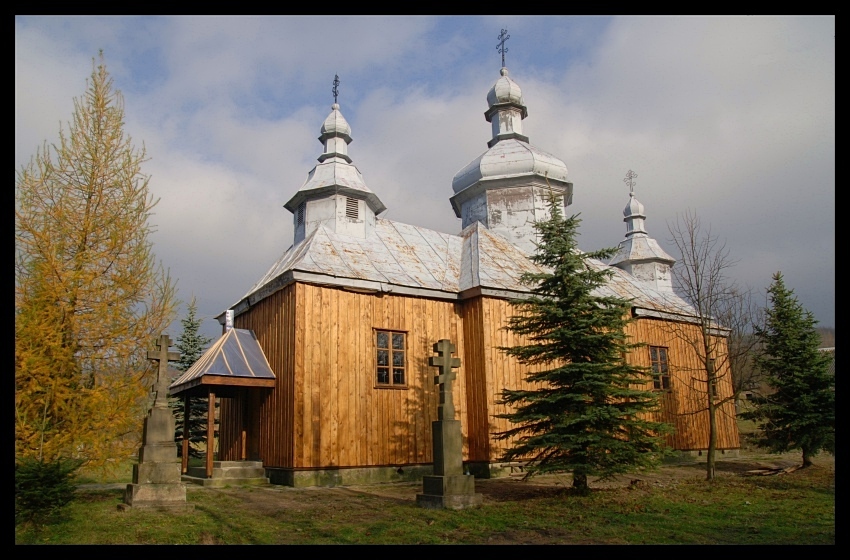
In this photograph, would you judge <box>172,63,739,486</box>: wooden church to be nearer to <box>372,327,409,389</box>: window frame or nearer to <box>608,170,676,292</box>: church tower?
<box>372,327,409,389</box>: window frame

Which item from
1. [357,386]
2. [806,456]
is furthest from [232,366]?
[806,456]

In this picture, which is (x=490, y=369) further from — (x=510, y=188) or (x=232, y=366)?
(x=510, y=188)

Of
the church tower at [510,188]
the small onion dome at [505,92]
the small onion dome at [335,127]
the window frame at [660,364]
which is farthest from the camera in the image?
the small onion dome at [505,92]

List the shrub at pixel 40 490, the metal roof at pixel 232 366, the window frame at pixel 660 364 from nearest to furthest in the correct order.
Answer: the shrub at pixel 40 490
the metal roof at pixel 232 366
the window frame at pixel 660 364

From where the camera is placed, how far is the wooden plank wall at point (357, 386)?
14.5 meters

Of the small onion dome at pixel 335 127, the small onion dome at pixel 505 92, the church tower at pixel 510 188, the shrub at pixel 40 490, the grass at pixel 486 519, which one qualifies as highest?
the small onion dome at pixel 505 92

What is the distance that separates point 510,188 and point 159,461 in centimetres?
1538

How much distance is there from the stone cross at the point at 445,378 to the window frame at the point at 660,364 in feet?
39.7

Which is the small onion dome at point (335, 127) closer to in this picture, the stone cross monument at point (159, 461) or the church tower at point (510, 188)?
the church tower at point (510, 188)

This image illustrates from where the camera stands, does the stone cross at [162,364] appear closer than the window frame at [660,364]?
Yes

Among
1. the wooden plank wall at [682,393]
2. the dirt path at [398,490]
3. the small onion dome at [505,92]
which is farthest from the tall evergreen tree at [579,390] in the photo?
the small onion dome at [505,92]

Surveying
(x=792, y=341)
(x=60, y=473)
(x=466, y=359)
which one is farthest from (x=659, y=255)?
(x=60, y=473)
